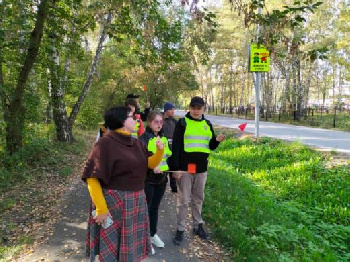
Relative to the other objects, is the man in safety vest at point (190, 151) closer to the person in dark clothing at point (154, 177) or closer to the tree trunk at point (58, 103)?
the person in dark clothing at point (154, 177)

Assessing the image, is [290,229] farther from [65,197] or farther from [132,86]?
[132,86]

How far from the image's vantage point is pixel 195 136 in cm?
433

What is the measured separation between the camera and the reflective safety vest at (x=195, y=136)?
4.33 m

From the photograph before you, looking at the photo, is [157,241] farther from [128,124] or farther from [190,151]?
[128,124]

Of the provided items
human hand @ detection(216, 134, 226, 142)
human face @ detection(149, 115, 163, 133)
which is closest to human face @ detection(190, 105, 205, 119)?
human hand @ detection(216, 134, 226, 142)

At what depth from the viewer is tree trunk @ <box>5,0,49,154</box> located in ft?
24.7

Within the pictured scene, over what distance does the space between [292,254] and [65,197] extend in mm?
4687

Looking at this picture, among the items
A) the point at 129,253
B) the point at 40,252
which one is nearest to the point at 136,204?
→ the point at 129,253

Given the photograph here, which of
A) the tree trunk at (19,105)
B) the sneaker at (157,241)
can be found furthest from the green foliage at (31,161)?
the sneaker at (157,241)

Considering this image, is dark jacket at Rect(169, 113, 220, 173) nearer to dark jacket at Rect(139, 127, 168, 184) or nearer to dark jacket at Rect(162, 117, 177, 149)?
dark jacket at Rect(139, 127, 168, 184)

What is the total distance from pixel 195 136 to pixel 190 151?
230 mm

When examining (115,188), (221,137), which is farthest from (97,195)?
(221,137)

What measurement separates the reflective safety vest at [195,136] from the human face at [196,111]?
0.29 feet

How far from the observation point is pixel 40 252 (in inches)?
163
